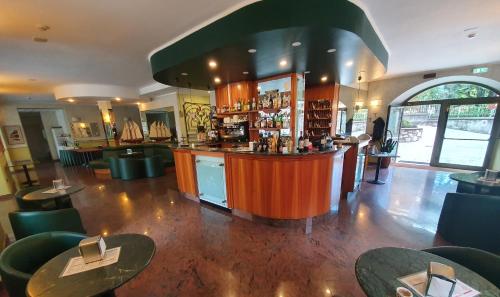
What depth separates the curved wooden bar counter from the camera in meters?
2.71

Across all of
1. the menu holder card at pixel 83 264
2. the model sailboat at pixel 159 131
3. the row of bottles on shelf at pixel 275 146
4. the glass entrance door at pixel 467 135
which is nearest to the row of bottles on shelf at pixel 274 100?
the row of bottles on shelf at pixel 275 146

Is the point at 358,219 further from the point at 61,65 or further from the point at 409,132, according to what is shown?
the point at 61,65

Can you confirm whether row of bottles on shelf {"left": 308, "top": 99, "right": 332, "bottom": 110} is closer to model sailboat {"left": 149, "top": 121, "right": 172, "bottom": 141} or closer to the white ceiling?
the white ceiling

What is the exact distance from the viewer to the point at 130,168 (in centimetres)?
567

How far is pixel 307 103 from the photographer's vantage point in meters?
6.25

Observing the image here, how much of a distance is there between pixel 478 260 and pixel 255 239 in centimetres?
211

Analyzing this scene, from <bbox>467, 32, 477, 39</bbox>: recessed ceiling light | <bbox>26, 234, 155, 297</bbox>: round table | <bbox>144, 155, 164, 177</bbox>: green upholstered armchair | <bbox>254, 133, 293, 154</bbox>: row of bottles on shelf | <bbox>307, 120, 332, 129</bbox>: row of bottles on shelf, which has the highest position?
<bbox>467, 32, 477, 39</bbox>: recessed ceiling light

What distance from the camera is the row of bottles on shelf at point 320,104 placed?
5.88m

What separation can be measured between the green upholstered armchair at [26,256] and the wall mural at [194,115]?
618 centimetres

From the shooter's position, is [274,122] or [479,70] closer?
[274,122]

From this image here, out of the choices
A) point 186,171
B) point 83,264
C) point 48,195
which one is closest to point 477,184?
point 83,264

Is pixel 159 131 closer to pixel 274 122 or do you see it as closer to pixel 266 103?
pixel 266 103

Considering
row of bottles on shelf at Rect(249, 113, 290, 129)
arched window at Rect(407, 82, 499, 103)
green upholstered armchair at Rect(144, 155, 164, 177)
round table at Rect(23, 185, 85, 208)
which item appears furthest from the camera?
green upholstered armchair at Rect(144, 155, 164, 177)

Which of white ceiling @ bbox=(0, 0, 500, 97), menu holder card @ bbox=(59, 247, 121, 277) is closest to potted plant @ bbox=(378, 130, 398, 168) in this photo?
white ceiling @ bbox=(0, 0, 500, 97)
